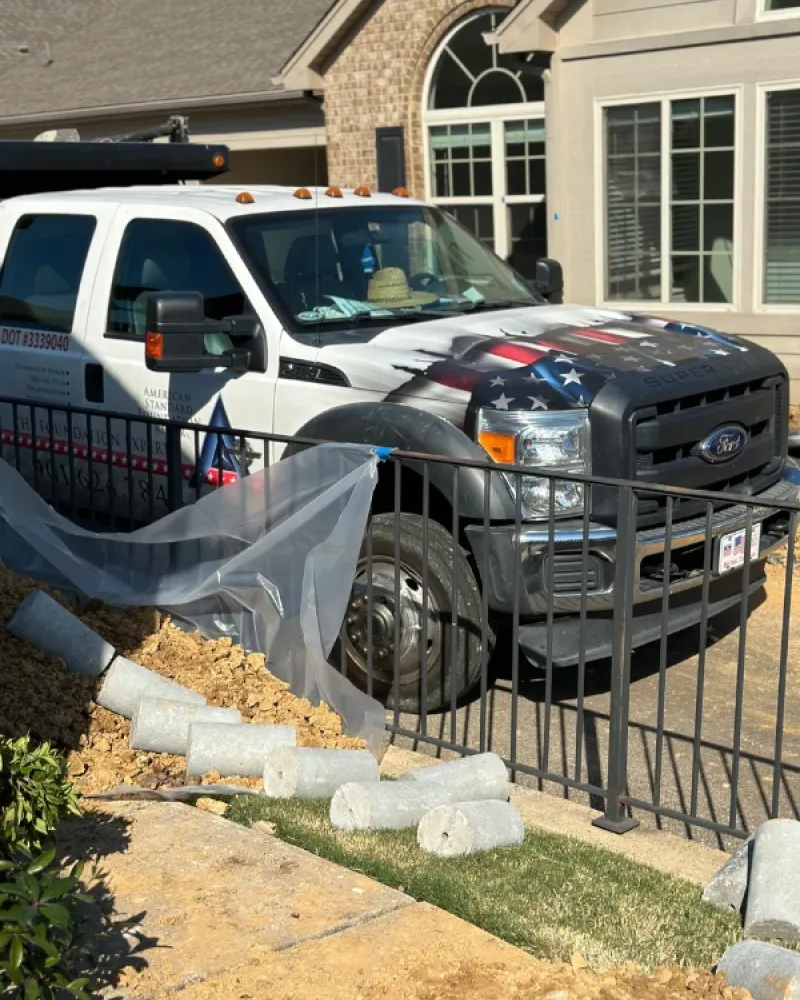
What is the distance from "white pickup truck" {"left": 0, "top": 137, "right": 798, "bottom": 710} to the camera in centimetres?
596

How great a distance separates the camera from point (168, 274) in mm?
7234

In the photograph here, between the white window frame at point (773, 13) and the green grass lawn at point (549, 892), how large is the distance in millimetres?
9537

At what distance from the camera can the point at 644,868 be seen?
4.49 meters

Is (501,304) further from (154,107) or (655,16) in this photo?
(154,107)

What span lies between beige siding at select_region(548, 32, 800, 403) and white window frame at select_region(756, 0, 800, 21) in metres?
0.19

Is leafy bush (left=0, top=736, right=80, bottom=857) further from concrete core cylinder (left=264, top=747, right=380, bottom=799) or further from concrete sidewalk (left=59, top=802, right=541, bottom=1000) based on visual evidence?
concrete core cylinder (left=264, top=747, right=380, bottom=799)

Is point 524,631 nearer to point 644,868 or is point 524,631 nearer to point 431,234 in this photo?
point 644,868

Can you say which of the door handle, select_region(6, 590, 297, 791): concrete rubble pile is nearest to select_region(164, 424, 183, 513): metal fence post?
select_region(6, 590, 297, 791): concrete rubble pile

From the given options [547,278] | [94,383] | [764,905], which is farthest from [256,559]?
[547,278]

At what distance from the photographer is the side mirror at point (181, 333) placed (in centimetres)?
648

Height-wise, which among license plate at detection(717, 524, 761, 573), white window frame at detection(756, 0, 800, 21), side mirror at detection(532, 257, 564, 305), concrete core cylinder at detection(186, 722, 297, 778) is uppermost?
white window frame at detection(756, 0, 800, 21)

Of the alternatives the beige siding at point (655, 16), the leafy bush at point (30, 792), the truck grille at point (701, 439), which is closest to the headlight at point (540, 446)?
the truck grille at point (701, 439)

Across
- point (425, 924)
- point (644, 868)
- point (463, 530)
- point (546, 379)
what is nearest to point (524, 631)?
point (463, 530)

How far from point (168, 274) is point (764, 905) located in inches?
181
